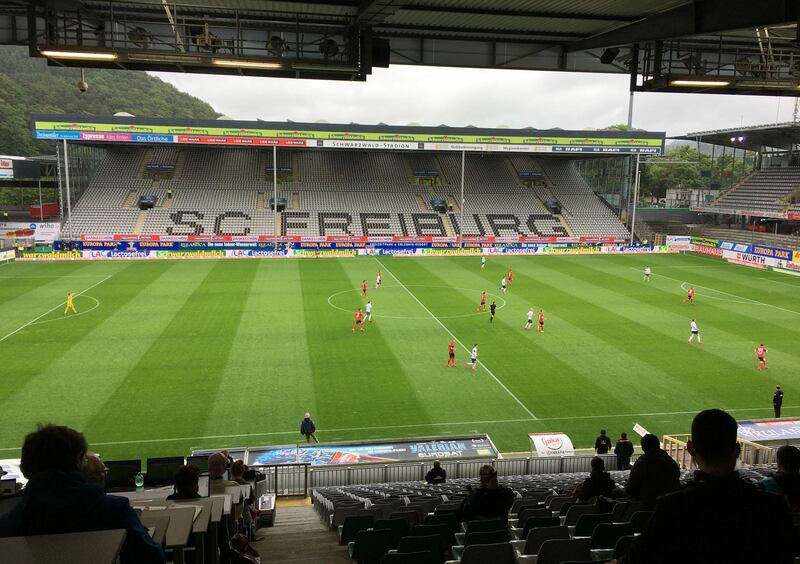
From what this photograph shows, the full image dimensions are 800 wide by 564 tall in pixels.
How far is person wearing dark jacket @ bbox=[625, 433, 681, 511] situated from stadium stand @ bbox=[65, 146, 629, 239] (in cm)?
5546

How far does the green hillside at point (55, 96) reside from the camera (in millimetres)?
98688

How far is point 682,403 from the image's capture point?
19.7 metres

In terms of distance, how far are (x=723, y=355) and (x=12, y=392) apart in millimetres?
26385

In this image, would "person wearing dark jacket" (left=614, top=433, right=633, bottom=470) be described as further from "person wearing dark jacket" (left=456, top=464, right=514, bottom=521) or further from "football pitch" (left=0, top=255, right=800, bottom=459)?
"person wearing dark jacket" (left=456, top=464, right=514, bottom=521)

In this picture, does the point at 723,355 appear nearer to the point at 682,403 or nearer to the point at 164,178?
the point at 682,403

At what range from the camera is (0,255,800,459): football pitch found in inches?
A: 714

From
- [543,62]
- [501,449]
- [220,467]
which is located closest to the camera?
[220,467]

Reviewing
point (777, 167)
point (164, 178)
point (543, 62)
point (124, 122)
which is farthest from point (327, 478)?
point (777, 167)

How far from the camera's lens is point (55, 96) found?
382ft

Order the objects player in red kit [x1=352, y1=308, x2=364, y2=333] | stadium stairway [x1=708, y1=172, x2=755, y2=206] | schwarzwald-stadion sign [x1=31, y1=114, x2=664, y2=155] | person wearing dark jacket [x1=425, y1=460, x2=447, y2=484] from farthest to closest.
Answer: stadium stairway [x1=708, y1=172, x2=755, y2=206] < schwarzwald-stadion sign [x1=31, y1=114, x2=664, y2=155] < player in red kit [x1=352, y1=308, x2=364, y2=333] < person wearing dark jacket [x1=425, y1=460, x2=447, y2=484]

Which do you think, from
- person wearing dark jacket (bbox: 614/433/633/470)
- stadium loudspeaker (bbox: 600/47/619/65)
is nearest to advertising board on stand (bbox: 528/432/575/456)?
person wearing dark jacket (bbox: 614/433/633/470)

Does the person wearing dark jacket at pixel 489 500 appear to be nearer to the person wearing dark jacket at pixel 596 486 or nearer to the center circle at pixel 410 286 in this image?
the person wearing dark jacket at pixel 596 486

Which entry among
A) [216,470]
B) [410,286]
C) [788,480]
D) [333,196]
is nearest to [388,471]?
[216,470]

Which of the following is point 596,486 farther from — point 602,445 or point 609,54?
point 609,54
